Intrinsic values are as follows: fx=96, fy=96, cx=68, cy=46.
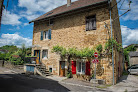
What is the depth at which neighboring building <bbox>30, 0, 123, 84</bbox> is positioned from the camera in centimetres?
910

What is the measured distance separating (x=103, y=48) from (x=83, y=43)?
2.16 m

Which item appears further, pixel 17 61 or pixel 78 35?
pixel 17 61

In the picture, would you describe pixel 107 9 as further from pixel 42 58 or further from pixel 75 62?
pixel 42 58

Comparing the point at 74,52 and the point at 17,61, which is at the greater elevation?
the point at 74,52

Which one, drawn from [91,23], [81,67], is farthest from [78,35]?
[81,67]

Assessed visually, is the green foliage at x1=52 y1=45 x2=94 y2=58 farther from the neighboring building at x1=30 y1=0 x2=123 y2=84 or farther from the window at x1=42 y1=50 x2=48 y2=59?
the window at x1=42 y1=50 x2=48 y2=59

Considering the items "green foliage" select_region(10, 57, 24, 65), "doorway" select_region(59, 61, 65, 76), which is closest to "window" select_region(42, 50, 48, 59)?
"doorway" select_region(59, 61, 65, 76)

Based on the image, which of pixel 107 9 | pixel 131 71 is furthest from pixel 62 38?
pixel 131 71

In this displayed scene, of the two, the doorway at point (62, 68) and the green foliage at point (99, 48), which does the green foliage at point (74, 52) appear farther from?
the doorway at point (62, 68)

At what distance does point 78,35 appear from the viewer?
10.7 metres

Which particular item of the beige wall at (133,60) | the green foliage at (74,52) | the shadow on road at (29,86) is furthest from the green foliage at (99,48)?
the beige wall at (133,60)

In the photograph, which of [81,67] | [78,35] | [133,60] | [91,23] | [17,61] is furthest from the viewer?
[133,60]

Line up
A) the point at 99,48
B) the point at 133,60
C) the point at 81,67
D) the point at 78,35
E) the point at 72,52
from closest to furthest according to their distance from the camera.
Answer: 1. the point at 99,48
2. the point at 81,67
3. the point at 72,52
4. the point at 78,35
5. the point at 133,60

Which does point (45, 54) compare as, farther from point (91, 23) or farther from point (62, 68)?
point (91, 23)
